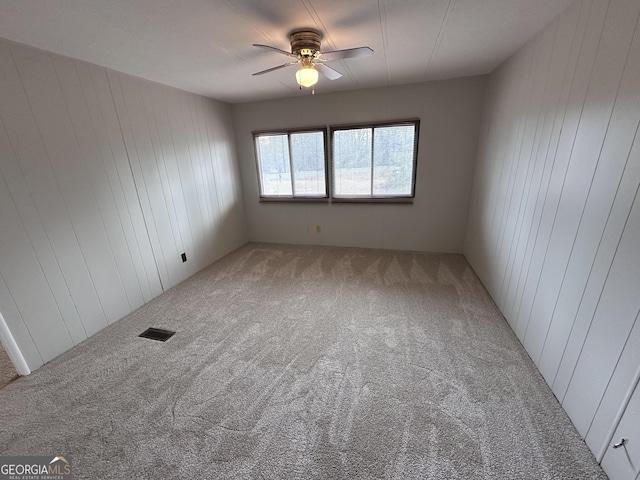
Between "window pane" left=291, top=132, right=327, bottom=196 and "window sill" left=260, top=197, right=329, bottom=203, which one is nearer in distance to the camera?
"window pane" left=291, top=132, right=327, bottom=196

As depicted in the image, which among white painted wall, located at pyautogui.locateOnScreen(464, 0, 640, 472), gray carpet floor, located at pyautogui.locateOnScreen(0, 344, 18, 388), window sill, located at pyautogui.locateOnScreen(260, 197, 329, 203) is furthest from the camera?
window sill, located at pyautogui.locateOnScreen(260, 197, 329, 203)

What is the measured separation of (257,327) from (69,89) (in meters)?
2.49

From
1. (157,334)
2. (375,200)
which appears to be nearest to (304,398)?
(157,334)

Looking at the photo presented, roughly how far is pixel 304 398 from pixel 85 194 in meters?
2.46

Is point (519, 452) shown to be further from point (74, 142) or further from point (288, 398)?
point (74, 142)

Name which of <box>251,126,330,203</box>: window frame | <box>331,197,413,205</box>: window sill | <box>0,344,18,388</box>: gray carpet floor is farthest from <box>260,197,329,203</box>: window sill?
<box>0,344,18,388</box>: gray carpet floor

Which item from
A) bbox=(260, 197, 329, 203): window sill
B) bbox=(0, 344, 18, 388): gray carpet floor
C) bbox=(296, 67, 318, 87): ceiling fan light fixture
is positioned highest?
bbox=(296, 67, 318, 87): ceiling fan light fixture

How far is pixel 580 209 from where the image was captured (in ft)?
4.69

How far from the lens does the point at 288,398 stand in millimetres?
1611

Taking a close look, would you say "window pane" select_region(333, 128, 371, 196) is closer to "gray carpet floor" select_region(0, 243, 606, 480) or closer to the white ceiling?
the white ceiling

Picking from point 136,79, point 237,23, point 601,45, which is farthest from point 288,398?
point 136,79

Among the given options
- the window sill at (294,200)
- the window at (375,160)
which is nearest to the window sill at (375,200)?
the window at (375,160)

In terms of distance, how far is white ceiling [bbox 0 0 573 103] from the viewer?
1468 millimetres

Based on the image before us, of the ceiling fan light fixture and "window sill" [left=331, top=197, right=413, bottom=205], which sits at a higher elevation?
the ceiling fan light fixture
